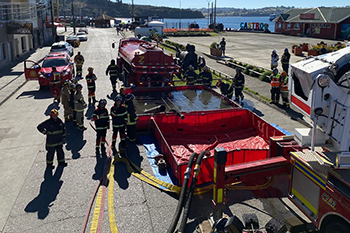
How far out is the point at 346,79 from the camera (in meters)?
4.85

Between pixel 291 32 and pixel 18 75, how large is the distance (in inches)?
1954

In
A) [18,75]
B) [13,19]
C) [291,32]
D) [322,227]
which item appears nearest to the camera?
[322,227]

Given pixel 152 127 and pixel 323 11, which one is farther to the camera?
pixel 323 11

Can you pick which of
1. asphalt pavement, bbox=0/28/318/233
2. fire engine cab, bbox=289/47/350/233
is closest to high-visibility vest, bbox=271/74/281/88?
asphalt pavement, bbox=0/28/318/233

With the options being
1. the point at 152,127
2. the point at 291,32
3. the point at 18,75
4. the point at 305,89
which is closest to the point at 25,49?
the point at 18,75

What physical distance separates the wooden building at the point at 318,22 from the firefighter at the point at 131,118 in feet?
151

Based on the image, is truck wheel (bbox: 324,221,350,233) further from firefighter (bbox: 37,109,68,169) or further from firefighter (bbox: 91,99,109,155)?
firefighter (bbox: 37,109,68,169)

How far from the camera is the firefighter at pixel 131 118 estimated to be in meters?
9.95

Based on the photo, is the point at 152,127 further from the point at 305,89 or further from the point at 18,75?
the point at 18,75

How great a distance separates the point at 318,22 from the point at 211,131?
4831 centimetres

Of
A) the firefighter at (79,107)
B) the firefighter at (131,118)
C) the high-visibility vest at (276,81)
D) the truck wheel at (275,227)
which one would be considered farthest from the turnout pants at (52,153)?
the high-visibility vest at (276,81)

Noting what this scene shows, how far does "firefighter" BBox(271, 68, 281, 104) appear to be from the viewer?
1401 centimetres

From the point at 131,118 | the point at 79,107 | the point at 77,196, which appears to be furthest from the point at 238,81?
the point at 77,196

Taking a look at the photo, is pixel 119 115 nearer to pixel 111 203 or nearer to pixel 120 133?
pixel 120 133
